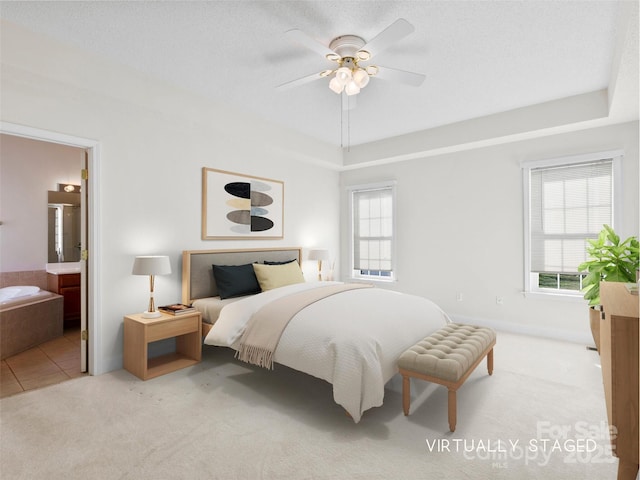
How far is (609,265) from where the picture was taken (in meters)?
3.22

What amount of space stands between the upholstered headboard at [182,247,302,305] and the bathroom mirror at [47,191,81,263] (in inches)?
108

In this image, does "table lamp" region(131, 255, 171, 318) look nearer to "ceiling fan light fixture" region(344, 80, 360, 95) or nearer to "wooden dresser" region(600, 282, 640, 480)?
"ceiling fan light fixture" region(344, 80, 360, 95)

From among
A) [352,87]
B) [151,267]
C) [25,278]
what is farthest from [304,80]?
[25,278]

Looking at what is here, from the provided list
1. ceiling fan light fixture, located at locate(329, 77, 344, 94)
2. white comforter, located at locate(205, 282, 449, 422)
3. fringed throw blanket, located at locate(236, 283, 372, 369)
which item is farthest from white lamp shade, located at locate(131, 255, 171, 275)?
ceiling fan light fixture, located at locate(329, 77, 344, 94)

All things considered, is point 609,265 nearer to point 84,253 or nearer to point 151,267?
point 151,267

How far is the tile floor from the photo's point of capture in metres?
2.84

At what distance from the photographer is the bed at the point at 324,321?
2.21 meters

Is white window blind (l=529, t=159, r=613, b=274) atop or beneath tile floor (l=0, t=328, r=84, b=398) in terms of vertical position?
atop

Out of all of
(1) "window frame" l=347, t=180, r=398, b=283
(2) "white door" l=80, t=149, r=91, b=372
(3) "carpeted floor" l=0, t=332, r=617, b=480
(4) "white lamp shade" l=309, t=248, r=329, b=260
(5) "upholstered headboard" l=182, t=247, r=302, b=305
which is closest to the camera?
(3) "carpeted floor" l=0, t=332, r=617, b=480

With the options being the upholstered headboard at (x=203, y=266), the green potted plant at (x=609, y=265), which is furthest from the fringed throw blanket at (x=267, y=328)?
the green potted plant at (x=609, y=265)

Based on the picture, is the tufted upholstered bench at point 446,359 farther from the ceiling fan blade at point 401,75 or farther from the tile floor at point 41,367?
the tile floor at point 41,367

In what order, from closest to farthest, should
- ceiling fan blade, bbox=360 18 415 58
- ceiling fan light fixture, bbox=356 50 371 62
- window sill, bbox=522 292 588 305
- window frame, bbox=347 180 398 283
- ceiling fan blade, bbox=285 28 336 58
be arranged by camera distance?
ceiling fan blade, bbox=360 18 415 58 → ceiling fan blade, bbox=285 28 336 58 → ceiling fan light fixture, bbox=356 50 371 62 → window sill, bbox=522 292 588 305 → window frame, bbox=347 180 398 283

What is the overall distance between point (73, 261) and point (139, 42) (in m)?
3.85

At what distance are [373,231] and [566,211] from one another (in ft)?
8.91
